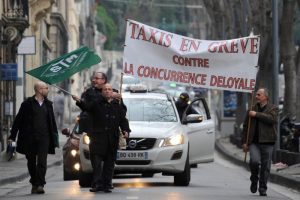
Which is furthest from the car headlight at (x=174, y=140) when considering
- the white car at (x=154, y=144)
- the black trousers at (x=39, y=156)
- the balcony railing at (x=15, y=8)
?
the balcony railing at (x=15, y=8)

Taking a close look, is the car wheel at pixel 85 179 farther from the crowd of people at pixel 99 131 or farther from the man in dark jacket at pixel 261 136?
the man in dark jacket at pixel 261 136

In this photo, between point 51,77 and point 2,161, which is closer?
point 51,77

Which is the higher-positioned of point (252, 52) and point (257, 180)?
point (252, 52)

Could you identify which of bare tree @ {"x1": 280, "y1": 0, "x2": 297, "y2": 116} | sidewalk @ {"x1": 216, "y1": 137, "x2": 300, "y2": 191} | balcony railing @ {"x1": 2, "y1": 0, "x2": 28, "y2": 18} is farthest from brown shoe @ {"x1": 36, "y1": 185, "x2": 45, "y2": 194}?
balcony railing @ {"x1": 2, "y1": 0, "x2": 28, "y2": 18}

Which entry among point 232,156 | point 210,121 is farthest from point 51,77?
point 232,156

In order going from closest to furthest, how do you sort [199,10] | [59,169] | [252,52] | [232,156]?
[252,52] → [59,169] → [232,156] → [199,10]

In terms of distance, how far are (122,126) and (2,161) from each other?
14.3 metres

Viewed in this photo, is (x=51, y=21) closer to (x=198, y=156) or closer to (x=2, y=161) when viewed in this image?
(x=2, y=161)

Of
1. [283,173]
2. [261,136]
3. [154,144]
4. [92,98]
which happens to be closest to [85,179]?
[154,144]

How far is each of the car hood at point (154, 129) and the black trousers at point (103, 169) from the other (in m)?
1.69

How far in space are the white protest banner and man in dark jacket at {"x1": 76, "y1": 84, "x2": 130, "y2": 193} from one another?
7.92 feet

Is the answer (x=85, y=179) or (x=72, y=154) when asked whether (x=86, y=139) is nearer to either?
(x=85, y=179)

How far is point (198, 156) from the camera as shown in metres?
22.5

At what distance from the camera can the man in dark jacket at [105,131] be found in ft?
60.1
